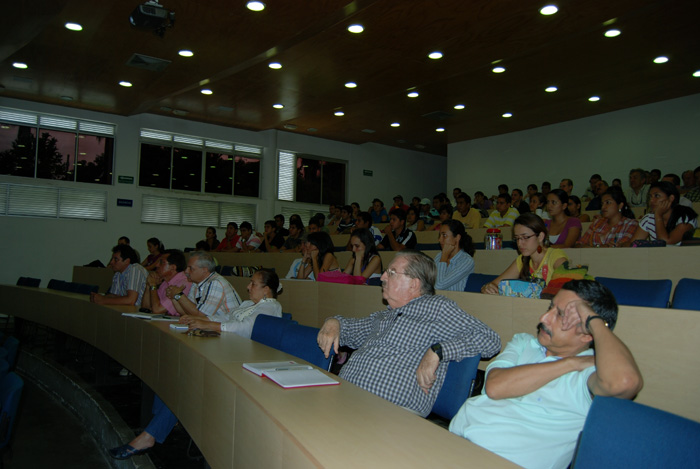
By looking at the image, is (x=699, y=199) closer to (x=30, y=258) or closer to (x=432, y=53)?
(x=432, y=53)

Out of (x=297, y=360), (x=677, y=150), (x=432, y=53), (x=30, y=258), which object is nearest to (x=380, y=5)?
(x=432, y=53)

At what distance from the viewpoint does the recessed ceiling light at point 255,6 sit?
5703 millimetres

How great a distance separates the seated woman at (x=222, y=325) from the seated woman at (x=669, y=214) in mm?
2791

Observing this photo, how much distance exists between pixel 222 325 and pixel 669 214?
11.3 feet

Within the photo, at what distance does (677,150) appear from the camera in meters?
9.07

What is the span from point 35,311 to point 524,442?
682cm

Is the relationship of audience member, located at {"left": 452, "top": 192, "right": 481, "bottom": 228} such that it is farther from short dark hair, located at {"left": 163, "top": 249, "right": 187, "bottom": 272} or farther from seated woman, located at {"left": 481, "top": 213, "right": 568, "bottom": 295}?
seated woman, located at {"left": 481, "top": 213, "right": 568, "bottom": 295}

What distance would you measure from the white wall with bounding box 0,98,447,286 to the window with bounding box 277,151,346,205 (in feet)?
0.61

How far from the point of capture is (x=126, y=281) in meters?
5.62

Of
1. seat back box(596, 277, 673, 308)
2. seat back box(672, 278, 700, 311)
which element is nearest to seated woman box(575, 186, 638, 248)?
seat back box(596, 277, 673, 308)

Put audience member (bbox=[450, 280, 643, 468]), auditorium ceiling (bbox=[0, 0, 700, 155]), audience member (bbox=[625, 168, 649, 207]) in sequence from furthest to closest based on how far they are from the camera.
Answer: audience member (bbox=[625, 168, 649, 207]) < auditorium ceiling (bbox=[0, 0, 700, 155]) < audience member (bbox=[450, 280, 643, 468])

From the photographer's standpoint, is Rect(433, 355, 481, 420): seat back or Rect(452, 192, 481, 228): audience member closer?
Rect(433, 355, 481, 420): seat back

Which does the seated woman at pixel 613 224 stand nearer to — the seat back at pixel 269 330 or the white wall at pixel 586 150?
the seat back at pixel 269 330

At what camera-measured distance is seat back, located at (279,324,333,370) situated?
2.47 metres
